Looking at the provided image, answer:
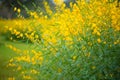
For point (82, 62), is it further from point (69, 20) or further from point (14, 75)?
point (14, 75)

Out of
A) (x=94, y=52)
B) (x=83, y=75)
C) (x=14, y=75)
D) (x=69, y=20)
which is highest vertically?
(x=69, y=20)

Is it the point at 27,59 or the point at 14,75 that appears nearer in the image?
the point at 27,59

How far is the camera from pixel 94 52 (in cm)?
362

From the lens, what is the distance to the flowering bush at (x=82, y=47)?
11.8ft

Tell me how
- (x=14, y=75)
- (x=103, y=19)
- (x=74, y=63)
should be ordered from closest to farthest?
(x=74, y=63) → (x=103, y=19) → (x=14, y=75)

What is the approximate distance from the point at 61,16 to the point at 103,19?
1.69 ft

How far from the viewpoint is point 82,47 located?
11.9 ft

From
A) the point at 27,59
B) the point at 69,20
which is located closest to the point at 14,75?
the point at 27,59

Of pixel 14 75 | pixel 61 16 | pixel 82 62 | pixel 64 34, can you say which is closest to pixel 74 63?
pixel 82 62

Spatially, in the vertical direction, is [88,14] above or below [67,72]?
above

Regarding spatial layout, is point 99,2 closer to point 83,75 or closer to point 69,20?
point 69,20

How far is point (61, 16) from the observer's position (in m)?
4.04

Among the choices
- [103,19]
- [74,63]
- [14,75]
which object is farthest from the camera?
[14,75]

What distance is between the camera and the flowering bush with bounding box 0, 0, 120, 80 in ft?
11.8
